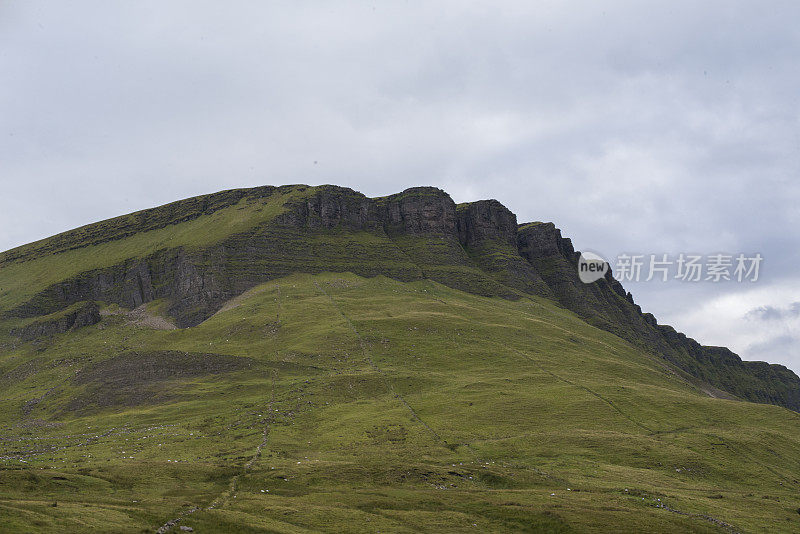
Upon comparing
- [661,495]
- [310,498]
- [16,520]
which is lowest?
[661,495]

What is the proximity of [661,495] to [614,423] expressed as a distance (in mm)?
37267

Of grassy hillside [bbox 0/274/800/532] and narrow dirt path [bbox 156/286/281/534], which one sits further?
grassy hillside [bbox 0/274/800/532]

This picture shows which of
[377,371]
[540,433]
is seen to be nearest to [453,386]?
[377,371]

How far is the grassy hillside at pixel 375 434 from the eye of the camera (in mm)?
49625

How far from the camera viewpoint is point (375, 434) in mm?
90125

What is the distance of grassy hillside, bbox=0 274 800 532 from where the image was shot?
163 feet

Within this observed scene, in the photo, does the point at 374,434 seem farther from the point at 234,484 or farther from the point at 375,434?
the point at 234,484

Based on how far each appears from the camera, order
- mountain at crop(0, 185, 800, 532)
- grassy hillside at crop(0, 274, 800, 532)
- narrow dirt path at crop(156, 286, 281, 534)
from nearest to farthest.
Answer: narrow dirt path at crop(156, 286, 281, 534) → grassy hillside at crop(0, 274, 800, 532) → mountain at crop(0, 185, 800, 532)

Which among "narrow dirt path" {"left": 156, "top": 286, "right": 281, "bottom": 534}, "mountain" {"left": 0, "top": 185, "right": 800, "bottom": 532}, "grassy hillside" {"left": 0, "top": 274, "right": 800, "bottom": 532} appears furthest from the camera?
"mountain" {"left": 0, "top": 185, "right": 800, "bottom": 532}

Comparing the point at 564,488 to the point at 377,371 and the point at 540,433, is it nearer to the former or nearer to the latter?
the point at 540,433

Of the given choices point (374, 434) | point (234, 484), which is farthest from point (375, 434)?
point (234, 484)

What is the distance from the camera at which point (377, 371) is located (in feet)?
423

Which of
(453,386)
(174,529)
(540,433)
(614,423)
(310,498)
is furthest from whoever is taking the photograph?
(453,386)

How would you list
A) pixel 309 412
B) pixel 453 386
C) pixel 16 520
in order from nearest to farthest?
pixel 16 520, pixel 309 412, pixel 453 386
